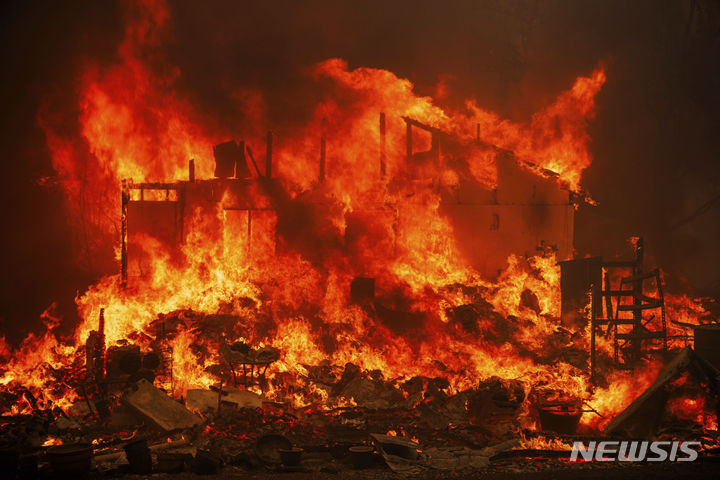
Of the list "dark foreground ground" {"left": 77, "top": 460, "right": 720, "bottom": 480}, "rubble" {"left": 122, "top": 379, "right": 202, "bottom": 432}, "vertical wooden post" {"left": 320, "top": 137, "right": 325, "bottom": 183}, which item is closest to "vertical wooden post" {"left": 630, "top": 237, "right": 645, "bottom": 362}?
"dark foreground ground" {"left": 77, "top": 460, "right": 720, "bottom": 480}

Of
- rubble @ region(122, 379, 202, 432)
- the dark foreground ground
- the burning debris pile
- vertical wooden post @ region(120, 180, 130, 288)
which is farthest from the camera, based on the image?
vertical wooden post @ region(120, 180, 130, 288)

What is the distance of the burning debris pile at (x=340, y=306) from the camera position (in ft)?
34.7

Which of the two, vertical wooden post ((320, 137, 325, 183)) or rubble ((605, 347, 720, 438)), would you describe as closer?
rubble ((605, 347, 720, 438))

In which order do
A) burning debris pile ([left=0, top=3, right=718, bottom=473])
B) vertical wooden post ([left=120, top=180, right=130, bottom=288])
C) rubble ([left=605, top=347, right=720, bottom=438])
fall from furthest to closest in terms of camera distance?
vertical wooden post ([left=120, top=180, right=130, bottom=288]) < burning debris pile ([left=0, top=3, right=718, bottom=473]) < rubble ([left=605, top=347, right=720, bottom=438])

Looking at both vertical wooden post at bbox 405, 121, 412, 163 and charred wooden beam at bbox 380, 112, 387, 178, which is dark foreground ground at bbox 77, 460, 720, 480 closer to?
charred wooden beam at bbox 380, 112, 387, 178

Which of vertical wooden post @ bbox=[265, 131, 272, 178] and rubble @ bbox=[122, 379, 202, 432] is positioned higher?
vertical wooden post @ bbox=[265, 131, 272, 178]

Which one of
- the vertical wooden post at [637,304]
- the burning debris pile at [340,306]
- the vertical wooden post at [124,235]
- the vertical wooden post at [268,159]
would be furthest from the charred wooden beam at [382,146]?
the vertical wooden post at [124,235]

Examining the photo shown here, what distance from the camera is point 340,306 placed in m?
16.3

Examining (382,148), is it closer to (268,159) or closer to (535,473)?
(268,159)

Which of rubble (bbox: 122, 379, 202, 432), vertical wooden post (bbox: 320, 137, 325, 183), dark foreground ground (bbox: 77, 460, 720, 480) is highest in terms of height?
vertical wooden post (bbox: 320, 137, 325, 183)

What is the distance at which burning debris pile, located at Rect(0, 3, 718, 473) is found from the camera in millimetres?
10562

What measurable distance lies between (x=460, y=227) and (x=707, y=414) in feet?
32.4

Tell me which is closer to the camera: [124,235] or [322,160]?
[124,235]

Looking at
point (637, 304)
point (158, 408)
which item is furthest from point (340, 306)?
point (637, 304)
